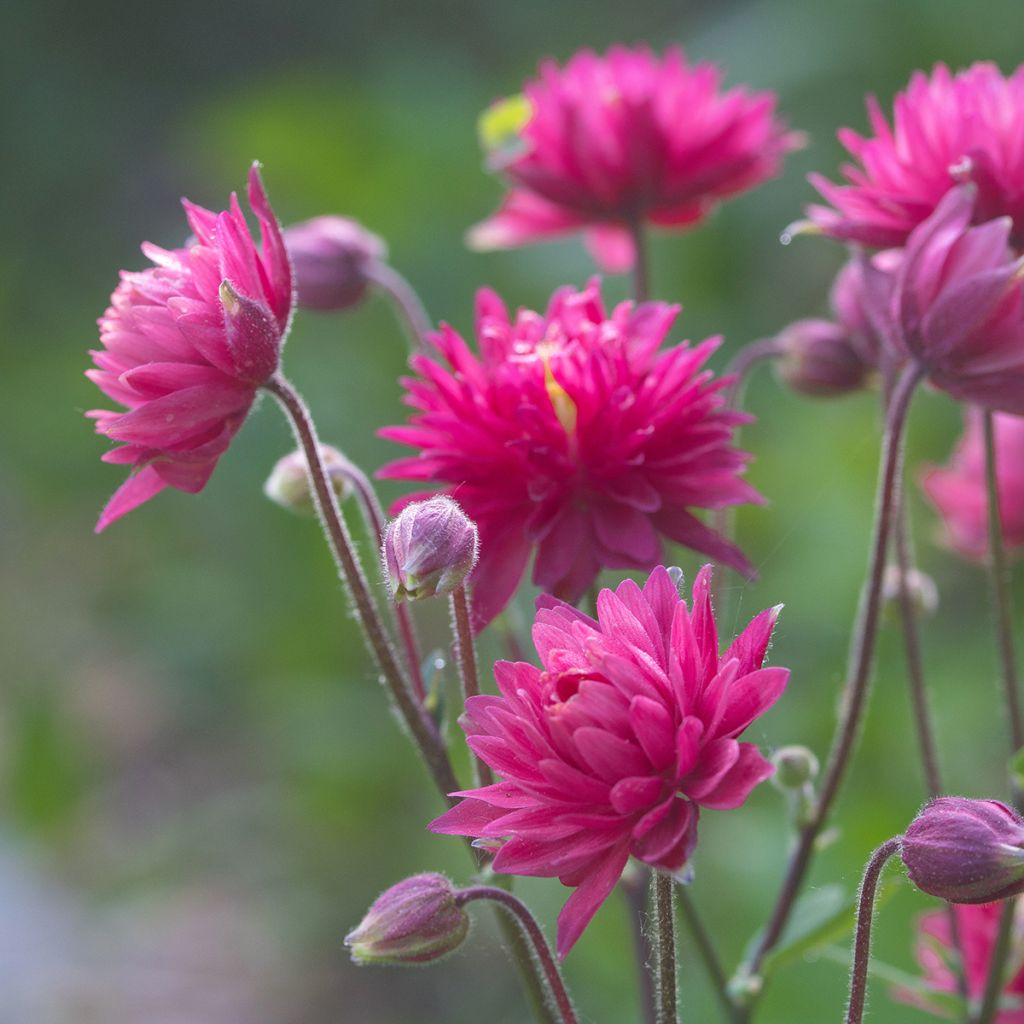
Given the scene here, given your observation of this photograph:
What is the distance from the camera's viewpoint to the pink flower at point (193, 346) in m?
0.56

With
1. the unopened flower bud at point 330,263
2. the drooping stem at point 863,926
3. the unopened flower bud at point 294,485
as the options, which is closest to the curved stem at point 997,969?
the drooping stem at point 863,926

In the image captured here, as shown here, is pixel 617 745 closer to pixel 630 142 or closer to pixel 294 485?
pixel 294 485

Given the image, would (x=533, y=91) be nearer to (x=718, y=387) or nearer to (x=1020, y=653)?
(x=718, y=387)

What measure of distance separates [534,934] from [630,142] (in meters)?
0.54

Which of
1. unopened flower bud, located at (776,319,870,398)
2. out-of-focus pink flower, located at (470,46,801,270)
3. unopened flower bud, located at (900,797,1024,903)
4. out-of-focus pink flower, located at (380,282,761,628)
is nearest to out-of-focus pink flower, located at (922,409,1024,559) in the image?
unopened flower bud, located at (776,319,870,398)

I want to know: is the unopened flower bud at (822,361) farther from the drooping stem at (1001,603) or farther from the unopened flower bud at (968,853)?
the unopened flower bud at (968,853)

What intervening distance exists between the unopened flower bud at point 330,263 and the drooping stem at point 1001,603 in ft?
1.38

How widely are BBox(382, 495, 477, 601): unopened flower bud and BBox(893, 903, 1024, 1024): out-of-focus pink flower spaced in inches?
15.4

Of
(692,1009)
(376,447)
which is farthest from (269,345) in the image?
(376,447)

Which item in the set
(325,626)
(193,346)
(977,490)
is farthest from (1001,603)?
(325,626)

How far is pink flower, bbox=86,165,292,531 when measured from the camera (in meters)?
0.56

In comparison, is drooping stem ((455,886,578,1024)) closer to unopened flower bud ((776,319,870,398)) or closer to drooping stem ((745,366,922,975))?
drooping stem ((745,366,922,975))

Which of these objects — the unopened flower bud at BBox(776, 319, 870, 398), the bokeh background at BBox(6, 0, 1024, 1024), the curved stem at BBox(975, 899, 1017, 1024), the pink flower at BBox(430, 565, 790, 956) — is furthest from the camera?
the bokeh background at BBox(6, 0, 1024, 1024)

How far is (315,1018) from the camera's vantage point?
216cm
